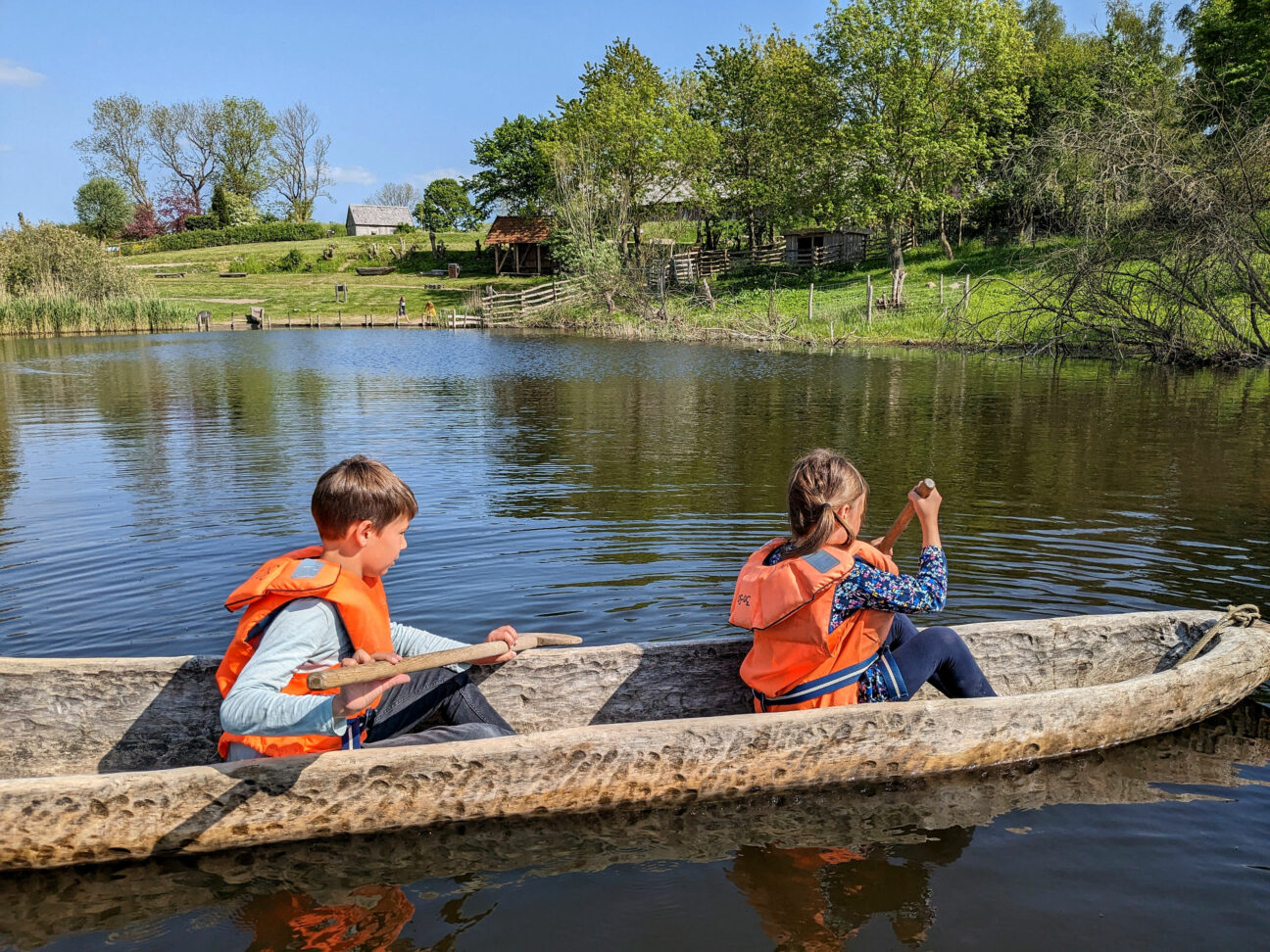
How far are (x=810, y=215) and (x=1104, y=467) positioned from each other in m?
35.7

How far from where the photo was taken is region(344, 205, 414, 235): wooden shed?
8494cm

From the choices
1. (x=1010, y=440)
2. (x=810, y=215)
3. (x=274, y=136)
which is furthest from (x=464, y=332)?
(x=274, y=136)

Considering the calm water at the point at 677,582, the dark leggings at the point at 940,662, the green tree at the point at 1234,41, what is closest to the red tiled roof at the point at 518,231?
the green tree at the point at 1234,41

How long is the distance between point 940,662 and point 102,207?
3430 inches

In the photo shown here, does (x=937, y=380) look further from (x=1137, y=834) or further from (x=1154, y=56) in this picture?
(x=1154, y=56)

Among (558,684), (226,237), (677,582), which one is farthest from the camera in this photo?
(226,237)

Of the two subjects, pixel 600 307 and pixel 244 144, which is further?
pixel 244 144

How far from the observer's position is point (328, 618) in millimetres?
3594

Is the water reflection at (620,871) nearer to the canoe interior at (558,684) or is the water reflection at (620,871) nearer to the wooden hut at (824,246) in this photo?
the canoe interior at (558,684)

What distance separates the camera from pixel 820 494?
4.07 meters

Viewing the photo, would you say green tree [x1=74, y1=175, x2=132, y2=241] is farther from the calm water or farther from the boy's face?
the boy's face

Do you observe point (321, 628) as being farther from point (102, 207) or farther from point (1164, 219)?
point (102, 207)

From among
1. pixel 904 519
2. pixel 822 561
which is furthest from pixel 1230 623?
pixel 822 561

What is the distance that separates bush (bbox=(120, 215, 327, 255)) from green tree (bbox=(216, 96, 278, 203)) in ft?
38.4
